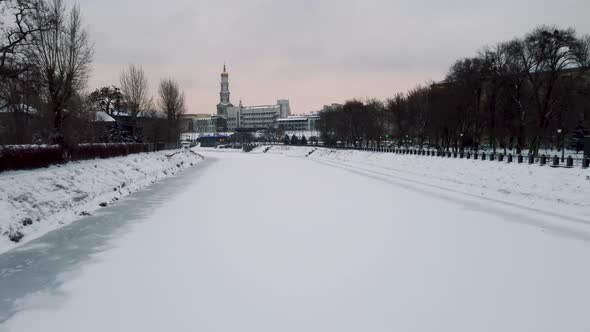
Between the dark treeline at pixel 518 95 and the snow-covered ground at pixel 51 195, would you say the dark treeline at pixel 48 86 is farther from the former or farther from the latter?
the dark treeline at pixel 518 95

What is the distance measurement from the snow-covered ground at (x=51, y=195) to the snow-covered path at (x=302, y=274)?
0.96 meters

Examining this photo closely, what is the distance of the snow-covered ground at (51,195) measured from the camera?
12169 mm

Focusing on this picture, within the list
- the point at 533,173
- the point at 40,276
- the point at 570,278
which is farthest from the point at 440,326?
the point at 533,173

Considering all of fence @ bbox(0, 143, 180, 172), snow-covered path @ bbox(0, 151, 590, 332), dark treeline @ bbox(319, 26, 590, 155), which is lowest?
snow-covered path @ bbox(0, 151, 590, 332)

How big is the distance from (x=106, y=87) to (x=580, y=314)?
9019 centimetres

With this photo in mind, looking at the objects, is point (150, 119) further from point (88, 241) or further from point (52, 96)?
point (88, 241)

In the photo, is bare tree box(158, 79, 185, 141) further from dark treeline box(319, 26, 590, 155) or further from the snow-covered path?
the snow-covered path

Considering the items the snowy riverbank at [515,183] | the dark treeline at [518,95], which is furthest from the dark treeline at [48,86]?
the dark treeline at [518,95]

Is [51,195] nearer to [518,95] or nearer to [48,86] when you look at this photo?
[48,86]

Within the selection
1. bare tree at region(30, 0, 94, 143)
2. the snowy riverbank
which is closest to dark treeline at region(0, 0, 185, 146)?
bare tree at region(30, 0, 94, 143)

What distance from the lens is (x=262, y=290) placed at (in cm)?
725

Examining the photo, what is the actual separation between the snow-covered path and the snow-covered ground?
37.9 inches

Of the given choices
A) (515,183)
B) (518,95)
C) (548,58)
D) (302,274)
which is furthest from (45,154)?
(518,95)

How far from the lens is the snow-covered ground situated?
12.2 m
